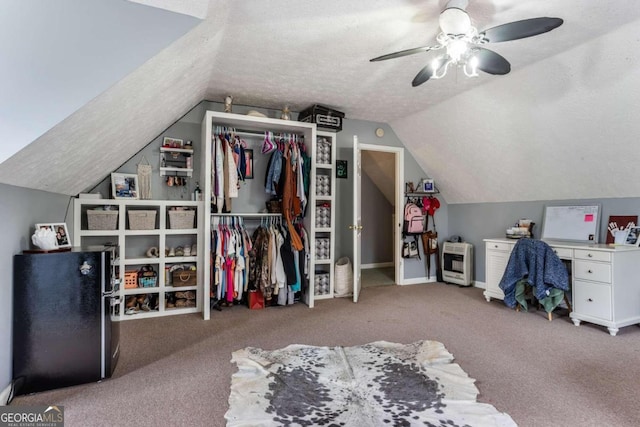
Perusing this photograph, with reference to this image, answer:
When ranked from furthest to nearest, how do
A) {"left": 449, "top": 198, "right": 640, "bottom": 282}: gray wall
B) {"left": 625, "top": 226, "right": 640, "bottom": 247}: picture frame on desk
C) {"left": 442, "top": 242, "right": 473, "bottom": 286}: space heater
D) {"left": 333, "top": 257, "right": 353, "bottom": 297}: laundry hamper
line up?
1. {"left": 442, "top": 242, "right": 473, "bottom": 286}: space heater
2. {"left": 333, "top": 257, "right": 353, "bottom": 297}: laundry hamper
3. {"left": 449, "top": 198, "right": 640, "bottom": 282}: gray wall
4. {"left": 625, "top": 226, "right": 640, "bottom": 247}: picture frame on desk

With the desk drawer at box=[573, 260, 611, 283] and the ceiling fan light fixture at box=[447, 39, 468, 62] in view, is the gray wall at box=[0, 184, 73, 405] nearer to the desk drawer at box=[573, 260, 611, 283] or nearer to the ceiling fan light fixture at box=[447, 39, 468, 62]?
the ceiling fan light fixture at box=[447, 39, 468, 62]

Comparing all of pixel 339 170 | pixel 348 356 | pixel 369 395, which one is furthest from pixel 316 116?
pixel 369 395

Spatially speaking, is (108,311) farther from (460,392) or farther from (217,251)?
(460,392)

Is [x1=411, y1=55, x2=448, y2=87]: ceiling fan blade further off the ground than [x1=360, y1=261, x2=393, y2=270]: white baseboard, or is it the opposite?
[x1=411, y1=55, x2=448, y2=87]: ceiling fan blade

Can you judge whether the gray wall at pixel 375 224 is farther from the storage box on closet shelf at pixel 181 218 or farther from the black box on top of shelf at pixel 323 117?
the storage box on closet shelf at pixel 181 218

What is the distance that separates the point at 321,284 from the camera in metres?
4.24

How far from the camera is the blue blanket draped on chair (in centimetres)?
322

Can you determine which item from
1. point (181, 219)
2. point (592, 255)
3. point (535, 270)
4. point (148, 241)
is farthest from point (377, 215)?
point (148, 241)

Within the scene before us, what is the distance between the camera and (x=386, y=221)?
268 inches

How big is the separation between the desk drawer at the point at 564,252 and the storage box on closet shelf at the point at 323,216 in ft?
8.20

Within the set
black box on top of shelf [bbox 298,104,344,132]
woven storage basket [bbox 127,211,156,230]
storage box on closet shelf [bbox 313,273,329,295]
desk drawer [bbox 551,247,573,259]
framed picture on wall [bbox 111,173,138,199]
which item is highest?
black box on top of shelf [bbox 298,104,344,132]

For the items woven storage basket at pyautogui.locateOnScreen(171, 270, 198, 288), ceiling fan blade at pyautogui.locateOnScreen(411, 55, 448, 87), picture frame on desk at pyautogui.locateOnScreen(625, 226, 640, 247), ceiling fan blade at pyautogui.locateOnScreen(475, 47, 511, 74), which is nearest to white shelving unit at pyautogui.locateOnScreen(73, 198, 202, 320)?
woven storage basket at pyautogui.locateOnScreen(171, 270, 198, 288)

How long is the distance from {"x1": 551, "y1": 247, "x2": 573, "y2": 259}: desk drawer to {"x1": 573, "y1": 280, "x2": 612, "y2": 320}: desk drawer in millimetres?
257

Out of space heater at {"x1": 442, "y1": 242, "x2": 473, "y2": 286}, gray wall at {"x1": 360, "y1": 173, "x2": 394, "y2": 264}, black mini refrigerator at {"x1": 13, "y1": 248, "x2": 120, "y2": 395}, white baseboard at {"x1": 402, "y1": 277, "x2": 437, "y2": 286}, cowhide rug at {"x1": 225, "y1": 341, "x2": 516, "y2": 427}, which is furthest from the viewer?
gray wall at {"x1": 360, "y1": 173, "x2": 394, "y2": 264}
